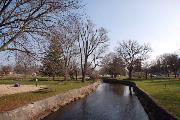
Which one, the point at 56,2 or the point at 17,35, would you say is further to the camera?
the point at 56,2

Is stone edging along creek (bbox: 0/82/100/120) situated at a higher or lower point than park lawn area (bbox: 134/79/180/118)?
lower

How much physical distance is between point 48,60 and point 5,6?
533 cm

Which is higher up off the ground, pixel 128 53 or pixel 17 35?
pixel 128 53

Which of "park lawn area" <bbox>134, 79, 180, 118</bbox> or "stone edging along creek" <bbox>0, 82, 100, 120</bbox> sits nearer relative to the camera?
"stone edging along creek" <bbox>0, 82, 100, 120</bbox>

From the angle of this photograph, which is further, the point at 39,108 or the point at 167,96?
the point at 167,96

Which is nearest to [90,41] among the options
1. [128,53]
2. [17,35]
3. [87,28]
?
[87,28]

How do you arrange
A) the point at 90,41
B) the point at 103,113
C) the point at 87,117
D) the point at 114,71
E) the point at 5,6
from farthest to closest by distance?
the point at 114,71 < the point at 90,41 < the point at 103,113 < the point at 87,117 < the point at 5,6

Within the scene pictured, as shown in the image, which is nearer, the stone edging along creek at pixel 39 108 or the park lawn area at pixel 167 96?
the stone edging along creek at pixel 39 108

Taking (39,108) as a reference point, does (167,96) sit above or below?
above

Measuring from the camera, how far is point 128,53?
84.5 metres

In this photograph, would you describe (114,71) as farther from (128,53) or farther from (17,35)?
(17,35)

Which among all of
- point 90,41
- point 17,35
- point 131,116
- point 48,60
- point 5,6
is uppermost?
point 90,41

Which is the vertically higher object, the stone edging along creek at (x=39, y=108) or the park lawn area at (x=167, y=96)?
the park lawn area at (x=167, y=96)

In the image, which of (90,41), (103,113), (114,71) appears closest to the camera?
(103,113)
